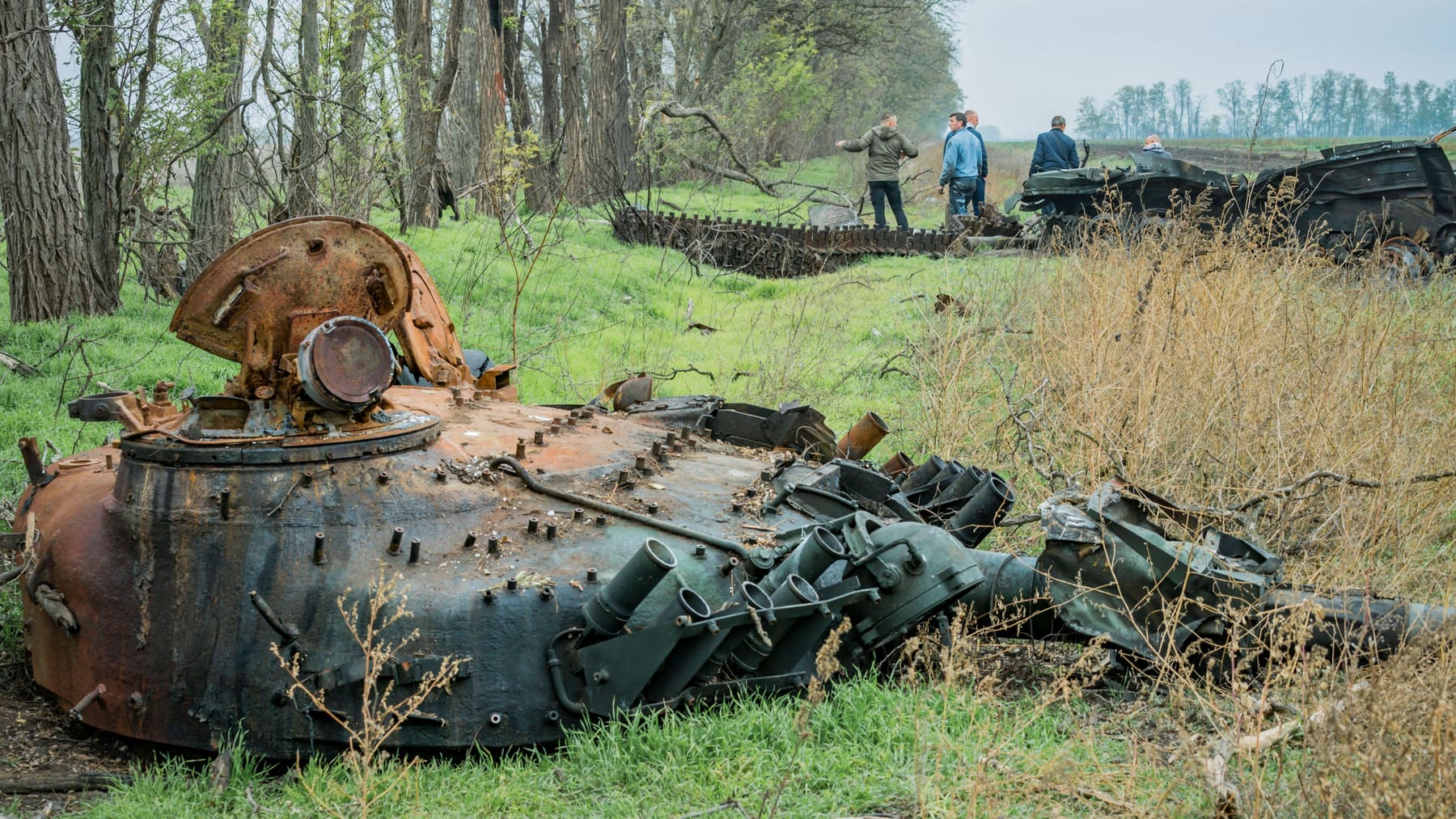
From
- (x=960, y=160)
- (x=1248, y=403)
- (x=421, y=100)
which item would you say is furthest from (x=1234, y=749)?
(x=960, y=160)

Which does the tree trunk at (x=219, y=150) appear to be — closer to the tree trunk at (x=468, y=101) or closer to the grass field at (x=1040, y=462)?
the grass field at (x=1040, y=462)

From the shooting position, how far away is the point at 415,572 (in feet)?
12.3

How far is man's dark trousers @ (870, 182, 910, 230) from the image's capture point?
61.1ft

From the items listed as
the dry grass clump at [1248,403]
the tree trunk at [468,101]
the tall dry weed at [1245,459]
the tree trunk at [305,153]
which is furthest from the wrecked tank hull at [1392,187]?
the tree trunk at [468,101]

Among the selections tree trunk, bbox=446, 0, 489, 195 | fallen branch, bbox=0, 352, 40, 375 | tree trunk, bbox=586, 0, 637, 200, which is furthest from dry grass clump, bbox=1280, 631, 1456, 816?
tree trunk, bbox=586, 0, 637, 200

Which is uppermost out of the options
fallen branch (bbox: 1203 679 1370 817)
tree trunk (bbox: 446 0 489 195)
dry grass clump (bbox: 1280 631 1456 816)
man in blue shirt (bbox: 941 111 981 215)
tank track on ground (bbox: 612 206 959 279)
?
tree trunk (bbox: 446 0 489 195)

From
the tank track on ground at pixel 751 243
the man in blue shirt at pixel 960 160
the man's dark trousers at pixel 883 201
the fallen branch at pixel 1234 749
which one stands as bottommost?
the fallen branch at pixel 1234 749

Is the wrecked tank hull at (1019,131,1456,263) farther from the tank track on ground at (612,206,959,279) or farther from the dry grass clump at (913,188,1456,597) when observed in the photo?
the dry grass clump at (913,188,1456,597)

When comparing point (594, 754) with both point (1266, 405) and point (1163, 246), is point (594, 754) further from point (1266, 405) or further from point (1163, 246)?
point (1163, 246)

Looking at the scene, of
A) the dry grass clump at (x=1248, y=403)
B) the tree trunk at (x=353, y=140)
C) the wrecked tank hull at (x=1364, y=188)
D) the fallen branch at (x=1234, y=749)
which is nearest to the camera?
the fallen branch at (x=1234, y=749)

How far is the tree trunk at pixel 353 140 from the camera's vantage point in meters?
11.0

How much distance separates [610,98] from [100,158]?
39.8 ft

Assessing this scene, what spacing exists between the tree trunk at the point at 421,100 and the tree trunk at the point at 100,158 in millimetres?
3327

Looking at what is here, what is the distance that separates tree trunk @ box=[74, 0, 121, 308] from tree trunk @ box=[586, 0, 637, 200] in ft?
34.6
